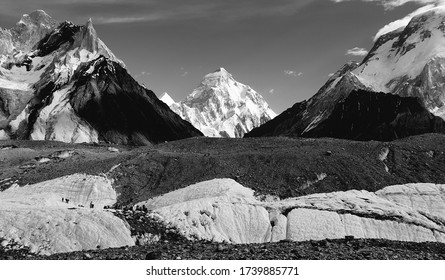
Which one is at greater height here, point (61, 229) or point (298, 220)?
point (298, 220)

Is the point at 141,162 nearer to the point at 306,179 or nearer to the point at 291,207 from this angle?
the point at 306,179

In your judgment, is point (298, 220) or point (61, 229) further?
point (298, 220)

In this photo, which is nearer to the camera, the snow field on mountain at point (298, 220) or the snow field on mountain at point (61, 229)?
the snow field on mountain at point (61, 229)

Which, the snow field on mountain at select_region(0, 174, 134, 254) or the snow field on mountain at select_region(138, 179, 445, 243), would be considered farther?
the snow field on mountain at select_region(138, 179, 445, 243)

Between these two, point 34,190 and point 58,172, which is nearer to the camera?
point 34,190
